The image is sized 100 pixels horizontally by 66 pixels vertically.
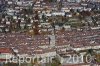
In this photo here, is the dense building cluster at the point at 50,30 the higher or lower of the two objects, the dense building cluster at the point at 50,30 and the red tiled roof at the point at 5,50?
the lower

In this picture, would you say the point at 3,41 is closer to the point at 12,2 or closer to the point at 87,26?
the point at 87,26

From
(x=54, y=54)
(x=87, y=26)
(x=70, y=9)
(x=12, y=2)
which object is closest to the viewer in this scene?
(x=54, y=54)

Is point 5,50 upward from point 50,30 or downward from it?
upward

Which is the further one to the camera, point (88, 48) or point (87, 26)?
point (87, 26)

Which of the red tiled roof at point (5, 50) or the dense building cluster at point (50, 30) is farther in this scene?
the red tiled roof at point (5, 50)

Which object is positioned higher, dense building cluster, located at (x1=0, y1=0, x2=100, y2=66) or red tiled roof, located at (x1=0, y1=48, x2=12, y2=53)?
red tiled roof, located at (x1=0, y1=48, x2=12, y2=53)

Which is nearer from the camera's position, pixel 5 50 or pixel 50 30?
pixel 5 50

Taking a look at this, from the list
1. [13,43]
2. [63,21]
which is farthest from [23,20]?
[13,43]

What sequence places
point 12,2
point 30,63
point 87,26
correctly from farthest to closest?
point 12,2 < point 87,26 < point 30,63

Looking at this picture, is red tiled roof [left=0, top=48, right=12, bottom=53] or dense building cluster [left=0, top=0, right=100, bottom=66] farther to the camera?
red tiled roof [left=0, top=48, right=12, bottom=53]

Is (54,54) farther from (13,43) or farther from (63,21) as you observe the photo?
(63,21)

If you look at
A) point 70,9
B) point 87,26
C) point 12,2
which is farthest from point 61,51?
point 12,2
